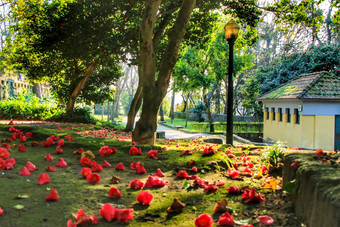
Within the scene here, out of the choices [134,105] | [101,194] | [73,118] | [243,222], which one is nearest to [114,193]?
[101,194]

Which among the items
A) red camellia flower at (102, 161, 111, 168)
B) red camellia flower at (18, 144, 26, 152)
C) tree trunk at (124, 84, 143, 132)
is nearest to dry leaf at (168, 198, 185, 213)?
red camellia flower at (102, 161, 111, 168)

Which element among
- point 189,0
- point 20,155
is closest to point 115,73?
point 189,0

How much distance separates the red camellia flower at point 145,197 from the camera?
2624 millimetres

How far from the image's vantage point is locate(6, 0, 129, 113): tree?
1344 cm

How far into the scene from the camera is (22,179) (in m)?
3.18

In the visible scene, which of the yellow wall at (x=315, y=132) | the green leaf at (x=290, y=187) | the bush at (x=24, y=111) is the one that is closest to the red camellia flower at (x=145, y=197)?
the green leaf at (x=290, y=187)

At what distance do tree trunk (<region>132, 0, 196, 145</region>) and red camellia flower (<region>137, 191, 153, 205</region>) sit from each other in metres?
3.83

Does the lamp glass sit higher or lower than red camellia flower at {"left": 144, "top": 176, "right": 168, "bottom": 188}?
higher

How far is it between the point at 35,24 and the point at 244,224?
49.9 feet

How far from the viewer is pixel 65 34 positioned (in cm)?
1420

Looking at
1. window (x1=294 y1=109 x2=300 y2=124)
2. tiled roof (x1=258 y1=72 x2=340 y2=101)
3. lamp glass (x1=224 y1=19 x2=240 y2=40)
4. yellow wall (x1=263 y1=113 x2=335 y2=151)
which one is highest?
lamp glass (x1=224 y1=19 x2=240 y2=40)

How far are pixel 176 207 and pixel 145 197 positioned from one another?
284 millimetres

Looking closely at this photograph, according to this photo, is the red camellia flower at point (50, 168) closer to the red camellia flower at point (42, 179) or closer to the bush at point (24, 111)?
the red camellia flower at point (42, 179)

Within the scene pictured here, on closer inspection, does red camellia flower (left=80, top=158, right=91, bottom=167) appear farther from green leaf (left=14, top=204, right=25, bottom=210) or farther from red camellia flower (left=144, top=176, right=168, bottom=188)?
green leaf (left=14, top=204, right=25, bottom=210)
